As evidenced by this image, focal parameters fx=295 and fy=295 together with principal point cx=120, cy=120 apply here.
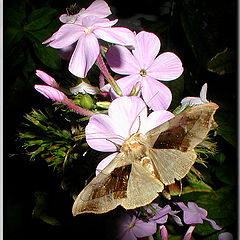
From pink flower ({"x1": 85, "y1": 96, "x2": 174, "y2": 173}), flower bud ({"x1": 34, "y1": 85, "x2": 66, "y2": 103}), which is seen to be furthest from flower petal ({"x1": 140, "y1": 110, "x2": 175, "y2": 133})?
flower bud ({"x1": 34, "y1": 85, "x2": 66, "y2": 103})

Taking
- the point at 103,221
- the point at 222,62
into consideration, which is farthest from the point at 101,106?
the point at 222,62

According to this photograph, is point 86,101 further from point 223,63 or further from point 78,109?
point 223,63

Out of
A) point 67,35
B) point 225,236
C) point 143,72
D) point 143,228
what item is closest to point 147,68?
point 143,72

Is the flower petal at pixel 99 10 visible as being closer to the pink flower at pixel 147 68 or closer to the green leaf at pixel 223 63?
the pink flower at pixel 147 68

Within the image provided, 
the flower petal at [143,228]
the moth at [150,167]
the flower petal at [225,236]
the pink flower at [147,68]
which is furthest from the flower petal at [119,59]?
the flower petal at [225,236]

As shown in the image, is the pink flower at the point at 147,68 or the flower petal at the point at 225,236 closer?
the pink flower at the point at 147,68

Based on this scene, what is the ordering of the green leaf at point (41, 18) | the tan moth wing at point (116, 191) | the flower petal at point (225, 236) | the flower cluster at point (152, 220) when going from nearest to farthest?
1. the tan moth wing at point (116, 191)
2. the flower cluster at point (152, 220)
3. the flower petal at point (225, 236)
4. the green leaf at point (41, 18)
